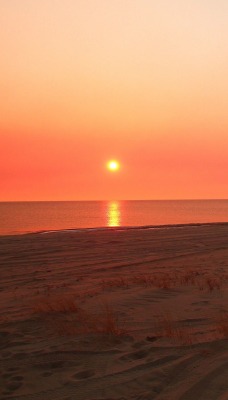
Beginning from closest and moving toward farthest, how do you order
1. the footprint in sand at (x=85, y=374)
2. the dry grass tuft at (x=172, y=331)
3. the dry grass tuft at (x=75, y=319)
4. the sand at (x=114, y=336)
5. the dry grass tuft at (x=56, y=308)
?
the sand at (x=114, y=336) → the footprint in sand at (x=85, y=374) → the dry grass tuft at (x=172, y=331) → the dry grass tuft at (x=75, y=319) → the dry grass tuft at (x=56, y=308)

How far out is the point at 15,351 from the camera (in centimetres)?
586

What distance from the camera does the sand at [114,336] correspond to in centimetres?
467

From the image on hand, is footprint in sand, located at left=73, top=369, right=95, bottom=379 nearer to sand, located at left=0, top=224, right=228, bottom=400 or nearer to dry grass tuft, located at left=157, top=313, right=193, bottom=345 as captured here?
sand, located at left=0, top=224, right=228, bottom=400

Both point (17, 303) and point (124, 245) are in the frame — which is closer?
point (17, 303)

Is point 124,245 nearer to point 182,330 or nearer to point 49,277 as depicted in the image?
point 49,277

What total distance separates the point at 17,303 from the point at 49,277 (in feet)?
12.1

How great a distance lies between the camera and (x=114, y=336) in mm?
6203

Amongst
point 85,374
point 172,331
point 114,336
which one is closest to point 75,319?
point 114,336

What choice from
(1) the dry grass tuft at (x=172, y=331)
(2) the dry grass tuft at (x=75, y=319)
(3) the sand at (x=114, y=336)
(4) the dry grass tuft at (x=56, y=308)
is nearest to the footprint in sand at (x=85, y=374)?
(3) the sand at (x=114, y=336)

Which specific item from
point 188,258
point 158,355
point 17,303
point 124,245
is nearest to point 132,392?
point 158,355

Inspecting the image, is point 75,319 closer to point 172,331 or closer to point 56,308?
point 56,308

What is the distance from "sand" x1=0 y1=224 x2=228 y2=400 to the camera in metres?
4.67

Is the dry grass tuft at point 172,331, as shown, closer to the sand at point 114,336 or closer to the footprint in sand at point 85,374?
the sand at point 114,336

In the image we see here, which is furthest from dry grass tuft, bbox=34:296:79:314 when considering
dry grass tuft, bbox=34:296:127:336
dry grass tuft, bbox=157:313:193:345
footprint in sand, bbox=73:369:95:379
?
footprint in sand, bbox=73:369:95:379
